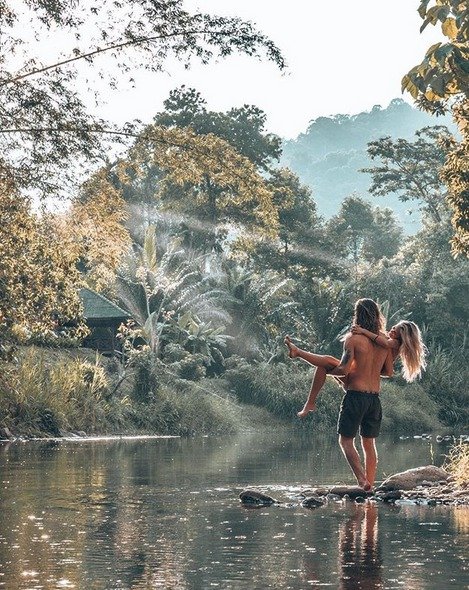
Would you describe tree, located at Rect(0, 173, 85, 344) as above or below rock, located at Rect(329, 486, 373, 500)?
above

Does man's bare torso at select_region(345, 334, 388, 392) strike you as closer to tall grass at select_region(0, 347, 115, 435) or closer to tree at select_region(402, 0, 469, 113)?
tree at select_region(402, 0, 469, 113)

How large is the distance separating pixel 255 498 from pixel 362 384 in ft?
5.83

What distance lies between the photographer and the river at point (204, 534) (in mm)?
9523

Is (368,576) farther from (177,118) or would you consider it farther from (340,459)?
(177,118)

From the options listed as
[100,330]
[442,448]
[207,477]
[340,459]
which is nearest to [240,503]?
[207,477]

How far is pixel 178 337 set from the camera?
155ft

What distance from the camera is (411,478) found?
17.6 meters

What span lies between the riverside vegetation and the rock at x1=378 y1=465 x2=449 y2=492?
4.50 m

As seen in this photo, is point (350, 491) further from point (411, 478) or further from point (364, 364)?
point (411, 478)

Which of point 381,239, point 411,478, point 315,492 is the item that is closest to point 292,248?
point 381,239

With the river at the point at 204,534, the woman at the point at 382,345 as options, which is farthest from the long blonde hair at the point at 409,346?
the river at the point at 204,534

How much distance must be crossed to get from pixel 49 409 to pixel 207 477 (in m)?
14.5

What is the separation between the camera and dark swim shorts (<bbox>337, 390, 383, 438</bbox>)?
52.9 feet

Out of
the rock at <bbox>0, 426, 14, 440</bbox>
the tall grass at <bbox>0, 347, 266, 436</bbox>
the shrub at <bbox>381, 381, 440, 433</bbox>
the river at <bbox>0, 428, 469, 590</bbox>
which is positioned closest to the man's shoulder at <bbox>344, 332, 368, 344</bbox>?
the river at <bbox>0, 428, 469, 590</bbox>
